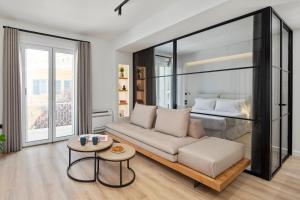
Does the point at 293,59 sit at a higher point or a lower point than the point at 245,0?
lower

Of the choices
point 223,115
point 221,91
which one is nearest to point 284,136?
point 223,115

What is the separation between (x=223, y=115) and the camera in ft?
9.16

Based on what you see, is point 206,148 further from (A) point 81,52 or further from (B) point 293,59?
(A) point 81,52

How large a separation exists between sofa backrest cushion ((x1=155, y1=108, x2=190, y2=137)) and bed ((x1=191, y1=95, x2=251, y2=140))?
1.42 feet

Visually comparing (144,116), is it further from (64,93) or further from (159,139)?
(64,93)

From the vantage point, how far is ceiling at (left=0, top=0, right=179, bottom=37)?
2697 millimetres

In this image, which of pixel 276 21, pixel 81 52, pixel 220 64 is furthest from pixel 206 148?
pixel 81 52

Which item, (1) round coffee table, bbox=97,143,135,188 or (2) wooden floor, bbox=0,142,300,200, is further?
(1) round coffee table, bbox=97,143,135,188

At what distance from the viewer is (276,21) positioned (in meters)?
2.43

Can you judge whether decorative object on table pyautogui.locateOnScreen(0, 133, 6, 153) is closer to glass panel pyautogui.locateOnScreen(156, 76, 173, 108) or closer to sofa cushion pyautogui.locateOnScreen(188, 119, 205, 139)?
glass panel pyautogui.locateOnScreen(156, 76, 173, 108)

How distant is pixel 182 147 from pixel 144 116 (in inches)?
55.0

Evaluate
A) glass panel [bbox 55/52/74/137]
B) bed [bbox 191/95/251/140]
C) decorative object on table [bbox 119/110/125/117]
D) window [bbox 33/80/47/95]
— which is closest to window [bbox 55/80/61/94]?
glass panel [bbox 55/52/74/137]

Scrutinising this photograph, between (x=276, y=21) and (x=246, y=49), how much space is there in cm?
57

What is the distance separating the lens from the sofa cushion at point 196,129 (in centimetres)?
278
